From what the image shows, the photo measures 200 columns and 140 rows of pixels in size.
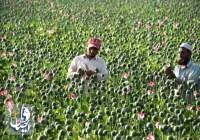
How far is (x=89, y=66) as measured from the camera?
436 inches

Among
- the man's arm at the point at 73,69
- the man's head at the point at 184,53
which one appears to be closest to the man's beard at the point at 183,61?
the man's head at the point at 184,53

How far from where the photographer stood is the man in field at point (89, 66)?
10820 millimetres

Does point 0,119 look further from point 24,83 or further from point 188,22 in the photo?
point 188,22

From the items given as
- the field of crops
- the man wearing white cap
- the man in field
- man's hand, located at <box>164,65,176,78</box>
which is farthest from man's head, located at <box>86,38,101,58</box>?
the man wearing white cap

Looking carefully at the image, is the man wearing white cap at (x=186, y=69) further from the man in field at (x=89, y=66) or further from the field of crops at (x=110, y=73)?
the man in field at (x=89, y=66)

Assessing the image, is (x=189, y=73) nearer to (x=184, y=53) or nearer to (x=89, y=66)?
(x=184, y=53)

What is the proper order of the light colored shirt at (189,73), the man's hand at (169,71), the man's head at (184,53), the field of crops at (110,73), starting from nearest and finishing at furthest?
1. the field of crops at (110,73)
2. the man's hand at (169,71)
3. the man's head at (184,53)
4. the light colored shirt at (189,73)

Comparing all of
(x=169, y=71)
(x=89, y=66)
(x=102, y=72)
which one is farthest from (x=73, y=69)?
(x=169, y=71)

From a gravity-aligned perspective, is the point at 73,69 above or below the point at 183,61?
below

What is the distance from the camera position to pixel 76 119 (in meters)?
9.25

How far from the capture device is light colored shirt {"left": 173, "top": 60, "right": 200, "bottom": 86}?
10.8 m

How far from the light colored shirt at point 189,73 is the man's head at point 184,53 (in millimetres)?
96

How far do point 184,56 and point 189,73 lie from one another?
1.11 ft

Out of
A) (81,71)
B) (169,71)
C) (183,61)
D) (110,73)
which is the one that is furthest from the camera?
(110,73)
